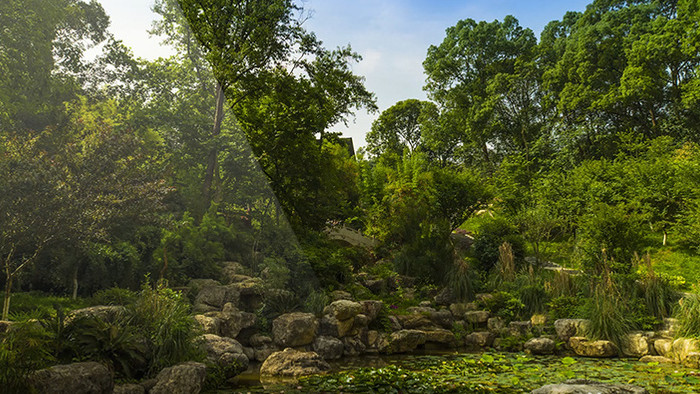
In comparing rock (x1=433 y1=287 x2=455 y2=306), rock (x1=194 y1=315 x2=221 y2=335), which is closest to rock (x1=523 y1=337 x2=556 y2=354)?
rock (x1=433 y1=287 x2=455 y2=306)

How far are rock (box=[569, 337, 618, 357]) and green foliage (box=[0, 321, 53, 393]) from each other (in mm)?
9373

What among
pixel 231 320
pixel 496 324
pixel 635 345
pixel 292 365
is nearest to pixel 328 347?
pixel 292 365

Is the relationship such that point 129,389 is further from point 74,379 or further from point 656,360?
point 656,360

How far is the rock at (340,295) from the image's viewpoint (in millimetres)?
10914

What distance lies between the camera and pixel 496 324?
10492 mm

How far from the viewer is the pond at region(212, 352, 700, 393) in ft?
19.4

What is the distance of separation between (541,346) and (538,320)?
4.72ft

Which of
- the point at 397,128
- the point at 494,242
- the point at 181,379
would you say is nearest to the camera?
the point at 181,379

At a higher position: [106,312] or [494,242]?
[494,242]

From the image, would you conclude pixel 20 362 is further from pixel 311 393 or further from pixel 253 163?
pixel 253 163

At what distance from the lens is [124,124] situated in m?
17.8

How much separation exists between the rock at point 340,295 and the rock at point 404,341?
197 centimetres

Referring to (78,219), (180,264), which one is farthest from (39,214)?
(180,264)

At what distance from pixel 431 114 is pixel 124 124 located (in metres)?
26.0
